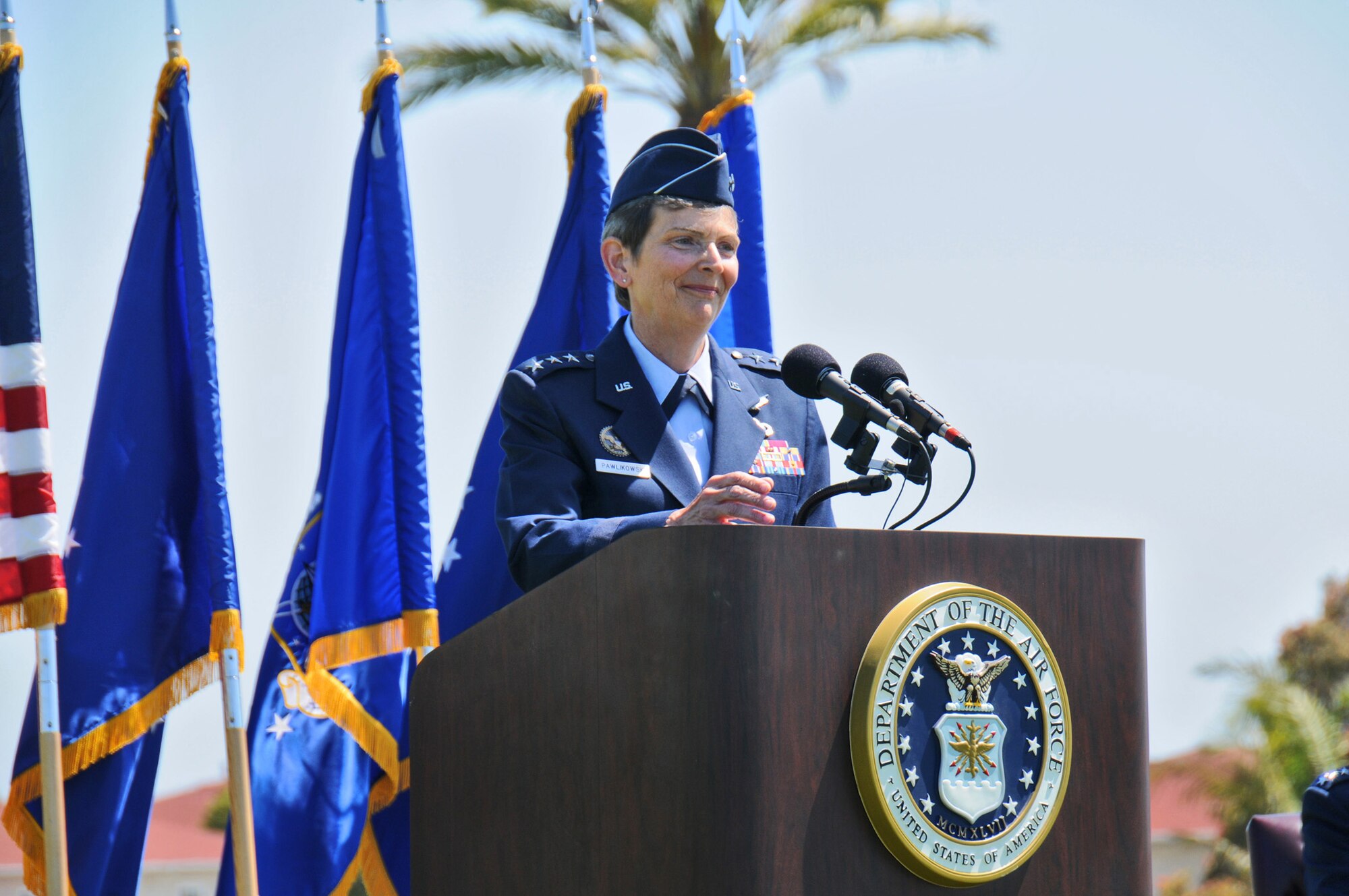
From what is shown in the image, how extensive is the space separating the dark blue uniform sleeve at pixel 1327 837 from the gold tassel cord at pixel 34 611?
3057 mm

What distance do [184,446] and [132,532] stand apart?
309 millimetres

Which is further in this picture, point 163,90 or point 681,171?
point 163,90

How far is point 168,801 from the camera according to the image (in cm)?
3198

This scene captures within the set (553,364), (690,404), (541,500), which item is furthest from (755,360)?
(541,500)

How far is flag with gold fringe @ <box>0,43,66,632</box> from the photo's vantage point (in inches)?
151

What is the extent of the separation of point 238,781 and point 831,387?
2556 millimetres

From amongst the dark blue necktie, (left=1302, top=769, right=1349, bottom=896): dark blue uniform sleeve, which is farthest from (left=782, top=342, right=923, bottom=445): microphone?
(left=1302, top=769, right=1349, bottom=896): dark blue uniform sleeve

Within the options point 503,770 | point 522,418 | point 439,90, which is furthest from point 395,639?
point 439,90

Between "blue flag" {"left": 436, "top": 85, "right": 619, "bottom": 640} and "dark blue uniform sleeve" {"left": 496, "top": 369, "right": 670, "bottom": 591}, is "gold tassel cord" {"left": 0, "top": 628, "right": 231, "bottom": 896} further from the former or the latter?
"dark blue uniform sleeve" {"left": 496, "top": 369, "right": 670, "bottom": 591}

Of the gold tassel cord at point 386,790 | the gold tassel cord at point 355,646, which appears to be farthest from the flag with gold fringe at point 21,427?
the gold tassel cord at point 386,790

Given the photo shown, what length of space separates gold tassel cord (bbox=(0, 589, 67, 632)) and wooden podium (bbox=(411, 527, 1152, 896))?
6.76ft

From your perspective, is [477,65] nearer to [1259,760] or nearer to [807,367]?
[807,367]

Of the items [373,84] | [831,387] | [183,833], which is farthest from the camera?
[183,833]

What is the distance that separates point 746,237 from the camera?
507cm
